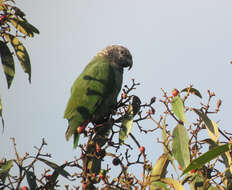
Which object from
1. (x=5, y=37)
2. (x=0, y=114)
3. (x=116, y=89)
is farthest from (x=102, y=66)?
(x=0, y=114)

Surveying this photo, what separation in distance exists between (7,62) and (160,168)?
142 centimetres

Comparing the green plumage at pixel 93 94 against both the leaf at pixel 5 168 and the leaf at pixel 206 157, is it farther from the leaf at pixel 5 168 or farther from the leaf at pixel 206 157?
the leaf at pixel 206 157

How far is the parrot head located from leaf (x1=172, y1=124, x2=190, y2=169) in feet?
8.96

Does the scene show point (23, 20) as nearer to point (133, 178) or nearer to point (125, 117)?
point (125, 117)

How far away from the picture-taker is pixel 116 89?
429cm

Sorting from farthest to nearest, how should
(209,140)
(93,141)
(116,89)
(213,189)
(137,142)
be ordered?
(116,89) → (93,141) → (137,142) → (209,140) → (213,189)

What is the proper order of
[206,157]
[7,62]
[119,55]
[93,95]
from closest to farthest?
1. [206,157]
2. [7,62]
3. [93,95]
4. [119,55]

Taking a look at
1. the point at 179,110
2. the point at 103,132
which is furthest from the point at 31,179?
the point at 179,110

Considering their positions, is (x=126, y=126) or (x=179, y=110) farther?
(x=126, y=126)

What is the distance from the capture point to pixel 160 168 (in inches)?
89.4

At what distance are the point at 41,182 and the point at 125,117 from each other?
766mm

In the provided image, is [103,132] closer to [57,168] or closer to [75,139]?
[57,168]

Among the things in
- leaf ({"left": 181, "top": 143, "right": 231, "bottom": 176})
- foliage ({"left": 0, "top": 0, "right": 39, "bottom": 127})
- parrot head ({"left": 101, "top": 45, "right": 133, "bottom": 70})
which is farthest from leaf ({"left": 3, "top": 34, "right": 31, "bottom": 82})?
parrot head ({"left": 101, "top": 45, "right": 133, "bottom": 70})

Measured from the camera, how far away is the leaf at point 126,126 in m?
2.42
